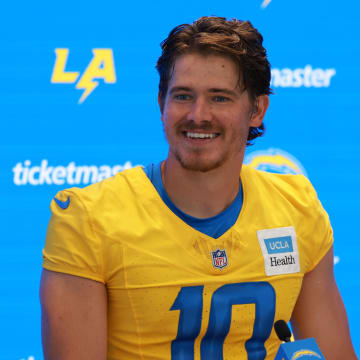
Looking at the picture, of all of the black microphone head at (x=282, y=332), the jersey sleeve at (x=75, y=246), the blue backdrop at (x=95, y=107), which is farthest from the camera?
the blue backdrop at (x=95, y=107)

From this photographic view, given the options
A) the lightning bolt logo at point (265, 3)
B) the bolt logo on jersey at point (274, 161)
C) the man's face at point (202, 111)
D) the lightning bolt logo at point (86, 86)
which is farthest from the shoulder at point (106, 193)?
the lightning bolt logo at point (265, 3)

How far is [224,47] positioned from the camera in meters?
1.30

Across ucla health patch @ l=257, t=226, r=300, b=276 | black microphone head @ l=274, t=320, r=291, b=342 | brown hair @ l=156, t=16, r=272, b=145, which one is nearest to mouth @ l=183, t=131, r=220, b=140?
brown hair @ l=156, t=16, r=272, b=145

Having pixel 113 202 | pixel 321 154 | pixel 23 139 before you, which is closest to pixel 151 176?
pixel 113 202

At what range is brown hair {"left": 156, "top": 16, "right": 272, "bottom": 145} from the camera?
1303 millimetres

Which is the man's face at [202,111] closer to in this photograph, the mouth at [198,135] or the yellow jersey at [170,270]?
the mouth at [198,135]

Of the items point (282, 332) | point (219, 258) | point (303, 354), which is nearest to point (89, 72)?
point (219, 258)

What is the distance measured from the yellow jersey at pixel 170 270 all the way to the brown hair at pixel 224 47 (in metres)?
0.26

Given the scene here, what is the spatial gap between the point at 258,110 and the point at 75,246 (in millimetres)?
551

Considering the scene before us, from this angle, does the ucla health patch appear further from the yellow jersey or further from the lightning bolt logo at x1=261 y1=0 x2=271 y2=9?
the lightning bolt logo at x1=261 y1=0 x2=271 y2=9

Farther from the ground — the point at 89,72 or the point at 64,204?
the point at 89,72

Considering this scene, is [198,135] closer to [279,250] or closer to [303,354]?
[279,250]

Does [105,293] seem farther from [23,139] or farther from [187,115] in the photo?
[23,139]

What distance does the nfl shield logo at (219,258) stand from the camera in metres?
1.30
